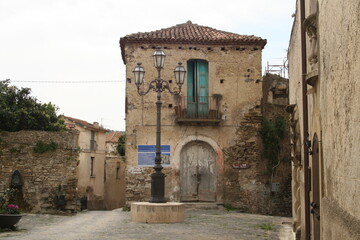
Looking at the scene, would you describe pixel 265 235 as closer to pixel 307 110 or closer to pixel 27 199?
pixel 307 110

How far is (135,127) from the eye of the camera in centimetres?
2014

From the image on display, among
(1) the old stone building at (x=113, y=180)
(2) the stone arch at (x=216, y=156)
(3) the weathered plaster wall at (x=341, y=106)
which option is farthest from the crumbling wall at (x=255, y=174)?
(1) the old stone building at (x=113, y=180)

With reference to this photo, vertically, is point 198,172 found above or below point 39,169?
below

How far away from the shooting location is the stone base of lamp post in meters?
13.9

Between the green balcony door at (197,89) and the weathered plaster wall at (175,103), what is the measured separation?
0.25 metres

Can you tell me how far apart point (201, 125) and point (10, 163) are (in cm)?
753

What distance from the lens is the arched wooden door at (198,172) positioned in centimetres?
2025

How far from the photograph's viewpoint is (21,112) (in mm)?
20703

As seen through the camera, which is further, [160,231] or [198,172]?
[198,172]

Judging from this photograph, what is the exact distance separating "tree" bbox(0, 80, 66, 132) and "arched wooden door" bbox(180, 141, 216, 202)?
6.42m

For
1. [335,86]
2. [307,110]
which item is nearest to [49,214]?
[307,110]

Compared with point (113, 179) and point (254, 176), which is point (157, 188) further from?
point (113, 179)

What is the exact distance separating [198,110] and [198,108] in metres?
0.09

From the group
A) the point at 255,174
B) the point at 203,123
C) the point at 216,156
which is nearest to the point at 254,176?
the point at 255,174
